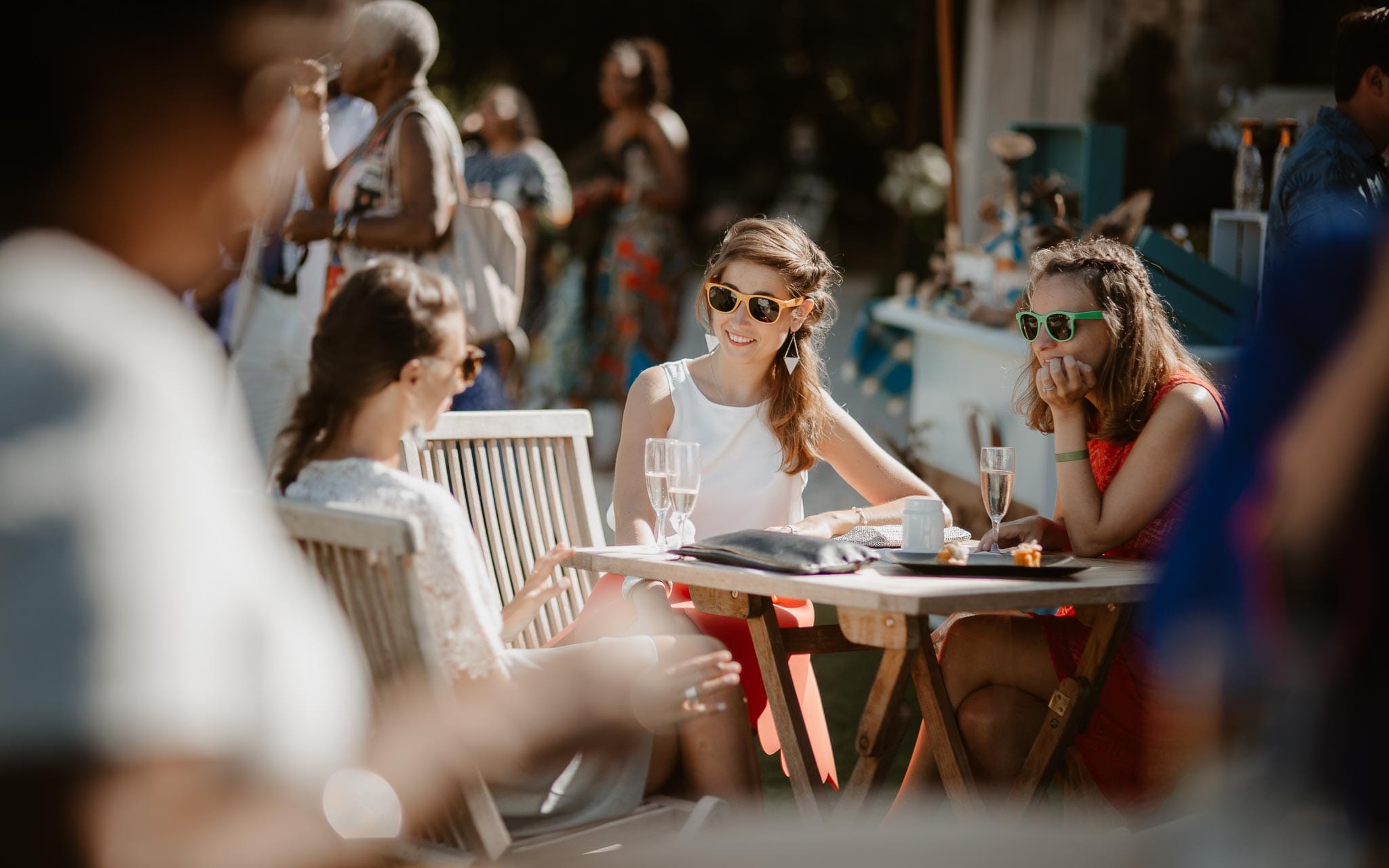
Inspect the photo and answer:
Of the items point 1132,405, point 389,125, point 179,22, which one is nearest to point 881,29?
point 389,125

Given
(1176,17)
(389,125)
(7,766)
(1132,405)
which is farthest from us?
(1176,17)

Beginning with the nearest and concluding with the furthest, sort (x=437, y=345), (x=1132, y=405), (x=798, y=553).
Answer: (x=437, y=345), (x=798, y=553), (x=1132, y=405)

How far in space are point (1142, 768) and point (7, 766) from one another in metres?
2.47

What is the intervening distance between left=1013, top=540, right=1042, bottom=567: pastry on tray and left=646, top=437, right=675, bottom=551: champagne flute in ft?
2.28

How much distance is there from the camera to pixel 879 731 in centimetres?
285

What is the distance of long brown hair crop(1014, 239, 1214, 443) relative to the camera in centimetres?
321

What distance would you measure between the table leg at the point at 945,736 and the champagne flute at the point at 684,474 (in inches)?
21.6

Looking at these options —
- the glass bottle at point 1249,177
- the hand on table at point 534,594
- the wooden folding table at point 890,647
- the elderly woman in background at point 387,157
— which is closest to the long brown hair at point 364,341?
the hand on table at point 534,594

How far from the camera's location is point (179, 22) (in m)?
1.12

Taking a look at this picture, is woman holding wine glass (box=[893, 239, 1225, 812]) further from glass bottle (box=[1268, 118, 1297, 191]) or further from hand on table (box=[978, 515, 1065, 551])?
glass bottle (box=[1268, 118, 1297, 191])

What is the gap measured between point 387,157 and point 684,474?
2.18 meters

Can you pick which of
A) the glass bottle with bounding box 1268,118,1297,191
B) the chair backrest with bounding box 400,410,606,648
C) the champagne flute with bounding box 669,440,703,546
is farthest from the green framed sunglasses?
the glass bottle with bounding box 1268,118,1297,191

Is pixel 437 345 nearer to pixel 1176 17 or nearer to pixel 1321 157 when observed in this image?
pixel 1321 157

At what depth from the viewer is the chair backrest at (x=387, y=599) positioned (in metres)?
2.15
